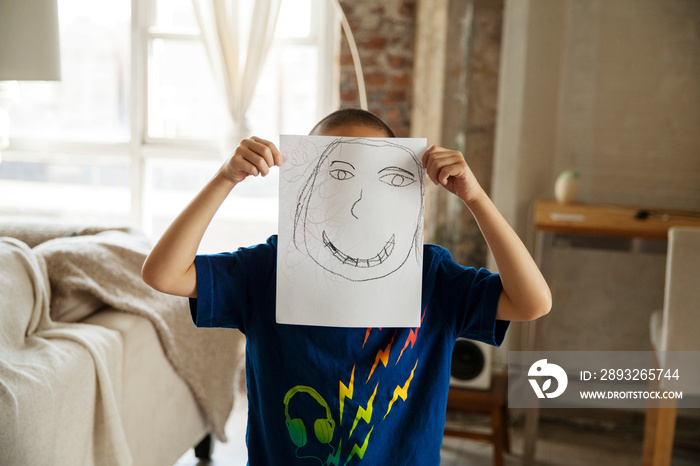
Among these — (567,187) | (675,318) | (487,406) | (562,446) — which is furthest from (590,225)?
(562,446)

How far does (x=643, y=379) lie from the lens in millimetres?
2908

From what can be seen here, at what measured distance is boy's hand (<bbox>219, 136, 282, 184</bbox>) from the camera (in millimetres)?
939

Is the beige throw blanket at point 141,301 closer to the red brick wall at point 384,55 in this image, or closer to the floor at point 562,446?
the floor at point 562,446

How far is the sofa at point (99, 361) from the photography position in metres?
1.36

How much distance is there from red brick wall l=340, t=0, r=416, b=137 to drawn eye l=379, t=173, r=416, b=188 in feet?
6.03

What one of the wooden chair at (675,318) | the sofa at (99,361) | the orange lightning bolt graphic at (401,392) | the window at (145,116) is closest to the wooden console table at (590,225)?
the wooden chair at (675,318)

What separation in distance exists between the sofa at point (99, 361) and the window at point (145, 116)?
1099 mm

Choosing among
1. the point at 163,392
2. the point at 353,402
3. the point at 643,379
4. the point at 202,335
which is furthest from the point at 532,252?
the point at 353,402

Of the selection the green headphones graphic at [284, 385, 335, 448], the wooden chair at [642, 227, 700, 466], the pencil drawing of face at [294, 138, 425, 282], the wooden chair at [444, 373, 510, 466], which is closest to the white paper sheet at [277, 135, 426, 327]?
the pencil drawing of face at [294, 138, 425, 282]

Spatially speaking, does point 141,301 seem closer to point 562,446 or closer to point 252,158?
point 252,158

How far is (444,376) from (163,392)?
1.09 m

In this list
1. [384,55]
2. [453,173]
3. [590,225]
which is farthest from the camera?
[384,55]

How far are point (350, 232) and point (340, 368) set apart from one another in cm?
22

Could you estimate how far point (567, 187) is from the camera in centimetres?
255
